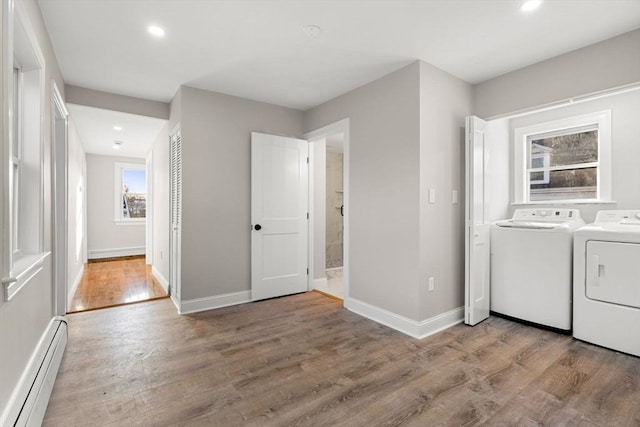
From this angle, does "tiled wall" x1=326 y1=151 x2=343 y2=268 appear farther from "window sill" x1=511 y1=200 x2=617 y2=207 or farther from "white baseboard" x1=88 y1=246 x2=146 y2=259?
"white baseboard" x1=88 y1=246 x2=146 y2=259

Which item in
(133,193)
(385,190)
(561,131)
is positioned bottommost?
(385,190)

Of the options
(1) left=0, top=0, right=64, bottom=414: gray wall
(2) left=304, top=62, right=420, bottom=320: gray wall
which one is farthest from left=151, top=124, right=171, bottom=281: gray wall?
(2) left=304, top=62, right=420, bottom=320: gray wall

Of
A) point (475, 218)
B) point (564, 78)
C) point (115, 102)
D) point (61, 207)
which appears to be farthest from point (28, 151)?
point (564, 78)

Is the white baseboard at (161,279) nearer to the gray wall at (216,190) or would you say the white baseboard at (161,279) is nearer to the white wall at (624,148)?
the gray wall at (216,190)

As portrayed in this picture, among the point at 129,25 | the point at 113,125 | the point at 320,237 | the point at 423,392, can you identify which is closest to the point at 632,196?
the point at 423,392

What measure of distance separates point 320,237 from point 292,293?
0.91 meters

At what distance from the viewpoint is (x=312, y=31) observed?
238 centimetres

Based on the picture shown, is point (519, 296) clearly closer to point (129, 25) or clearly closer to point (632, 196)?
point (632, 196)

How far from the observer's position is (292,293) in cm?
415

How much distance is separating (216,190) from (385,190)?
74.6 inches

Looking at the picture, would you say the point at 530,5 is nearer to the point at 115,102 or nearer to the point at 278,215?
the point at 278,215

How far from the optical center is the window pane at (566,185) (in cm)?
321

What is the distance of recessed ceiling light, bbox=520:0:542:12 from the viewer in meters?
2.03

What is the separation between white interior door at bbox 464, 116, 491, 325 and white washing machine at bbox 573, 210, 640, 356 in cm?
74
